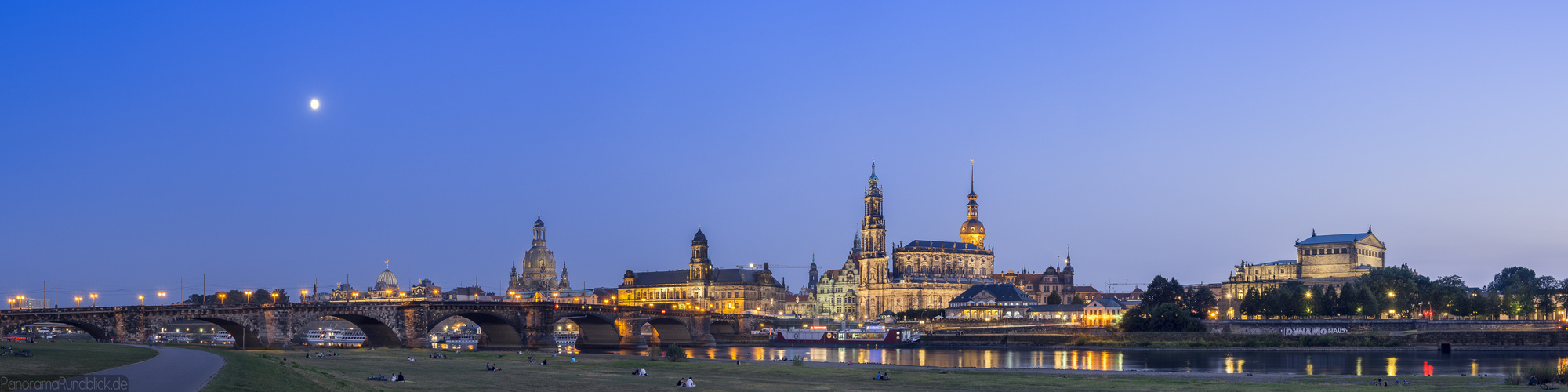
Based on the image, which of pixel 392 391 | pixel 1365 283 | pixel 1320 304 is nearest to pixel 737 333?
pixel 1320 304

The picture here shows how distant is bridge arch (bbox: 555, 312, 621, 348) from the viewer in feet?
448

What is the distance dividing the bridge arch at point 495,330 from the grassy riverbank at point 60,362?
67.1 m

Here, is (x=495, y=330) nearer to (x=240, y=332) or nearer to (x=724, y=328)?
(x=240, y=332)

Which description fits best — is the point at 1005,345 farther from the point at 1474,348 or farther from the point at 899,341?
the point at 1474,348

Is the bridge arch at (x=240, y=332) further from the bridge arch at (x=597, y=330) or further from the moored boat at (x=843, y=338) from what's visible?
the moored boat at (x=843, y=338)

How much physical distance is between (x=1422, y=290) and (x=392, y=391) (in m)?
171

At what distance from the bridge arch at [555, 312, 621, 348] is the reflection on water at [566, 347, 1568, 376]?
1608 centimetres

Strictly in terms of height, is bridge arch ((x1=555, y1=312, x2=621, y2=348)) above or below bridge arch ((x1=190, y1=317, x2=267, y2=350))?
below

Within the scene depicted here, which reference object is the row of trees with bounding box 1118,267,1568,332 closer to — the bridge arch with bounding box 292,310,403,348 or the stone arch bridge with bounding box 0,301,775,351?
the stone arch bridge with bounding box 0,301,775,351

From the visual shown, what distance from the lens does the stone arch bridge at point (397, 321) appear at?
90.9 meters

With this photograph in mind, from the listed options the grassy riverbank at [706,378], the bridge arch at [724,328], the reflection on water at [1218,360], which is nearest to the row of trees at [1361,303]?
the reflection on water at [1218,360]

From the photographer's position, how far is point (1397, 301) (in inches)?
6969

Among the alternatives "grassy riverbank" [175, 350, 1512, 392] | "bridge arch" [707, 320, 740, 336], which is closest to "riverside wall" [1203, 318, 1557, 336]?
"bridge arch" [707, 320, 740, 336]
